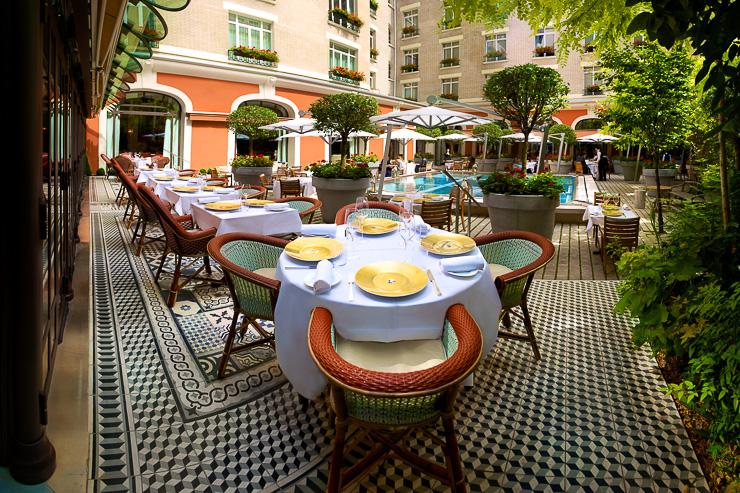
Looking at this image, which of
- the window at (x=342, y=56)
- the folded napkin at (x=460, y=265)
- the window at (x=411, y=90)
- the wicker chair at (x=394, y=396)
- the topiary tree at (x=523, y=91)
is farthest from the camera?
the window at (x=411, y=90)

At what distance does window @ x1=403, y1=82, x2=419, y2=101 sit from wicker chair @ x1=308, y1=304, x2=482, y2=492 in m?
34.5

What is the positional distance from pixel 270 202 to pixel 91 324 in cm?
221

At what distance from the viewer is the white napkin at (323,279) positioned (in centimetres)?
211

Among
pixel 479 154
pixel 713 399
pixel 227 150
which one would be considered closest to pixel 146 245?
pixel 713 399

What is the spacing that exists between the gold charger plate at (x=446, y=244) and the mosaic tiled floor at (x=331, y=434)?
0.81 meters

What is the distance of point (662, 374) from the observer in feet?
9.83

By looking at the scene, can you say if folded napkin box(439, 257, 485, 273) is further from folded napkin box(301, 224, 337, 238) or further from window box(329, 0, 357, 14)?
window box(329, 0, 357, 14)

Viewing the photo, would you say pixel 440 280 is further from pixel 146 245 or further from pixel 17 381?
pixel 146 245

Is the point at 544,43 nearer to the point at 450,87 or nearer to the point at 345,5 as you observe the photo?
the point at 450,87

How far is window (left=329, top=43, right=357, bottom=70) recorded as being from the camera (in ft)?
72.2

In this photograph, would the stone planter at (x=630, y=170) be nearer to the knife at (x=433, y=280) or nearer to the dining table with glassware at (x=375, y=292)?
the dining table with glassware at (x=375, y=292)

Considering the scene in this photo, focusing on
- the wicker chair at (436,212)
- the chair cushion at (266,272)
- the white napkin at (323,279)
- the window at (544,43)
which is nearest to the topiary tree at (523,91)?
the wicker chair at (436,212)

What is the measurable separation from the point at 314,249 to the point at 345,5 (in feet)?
74.9

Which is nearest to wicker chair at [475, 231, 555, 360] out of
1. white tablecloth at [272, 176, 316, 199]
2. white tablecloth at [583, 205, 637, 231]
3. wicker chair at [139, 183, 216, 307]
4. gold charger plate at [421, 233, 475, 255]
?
gold charger plate at [421, 233, 475, 255]
